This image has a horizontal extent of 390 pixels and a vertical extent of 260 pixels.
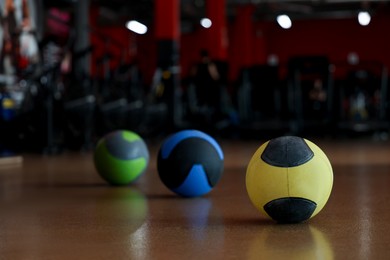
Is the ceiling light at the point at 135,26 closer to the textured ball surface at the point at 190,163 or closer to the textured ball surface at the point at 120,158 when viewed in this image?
the textured ball surface at the point at 120,158

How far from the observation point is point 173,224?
260 centimetres

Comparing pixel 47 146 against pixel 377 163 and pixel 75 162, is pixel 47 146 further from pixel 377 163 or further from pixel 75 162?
pixel 377 163

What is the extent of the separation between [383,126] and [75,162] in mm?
6912

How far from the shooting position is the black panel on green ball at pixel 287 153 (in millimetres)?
2486

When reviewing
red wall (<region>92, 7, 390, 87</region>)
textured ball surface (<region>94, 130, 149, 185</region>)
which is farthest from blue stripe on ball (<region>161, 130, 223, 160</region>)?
red wall (<region>92, 7, 390, 87</region>)

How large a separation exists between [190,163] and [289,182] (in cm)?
95

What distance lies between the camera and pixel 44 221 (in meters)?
2.75

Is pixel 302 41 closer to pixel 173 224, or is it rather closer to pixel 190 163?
pixel 190 163

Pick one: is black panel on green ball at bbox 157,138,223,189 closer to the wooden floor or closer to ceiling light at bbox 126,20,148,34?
the wooden floor

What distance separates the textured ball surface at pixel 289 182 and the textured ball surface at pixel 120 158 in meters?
1.54

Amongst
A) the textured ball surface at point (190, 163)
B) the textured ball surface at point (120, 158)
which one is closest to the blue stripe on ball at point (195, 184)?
the textured ball surface at point (190, 163)

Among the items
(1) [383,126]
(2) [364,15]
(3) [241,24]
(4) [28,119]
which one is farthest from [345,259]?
(3) [241,24]

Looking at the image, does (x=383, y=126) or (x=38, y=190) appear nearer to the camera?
(x=38, y=190)

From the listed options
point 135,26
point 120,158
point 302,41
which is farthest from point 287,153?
point 302,41
